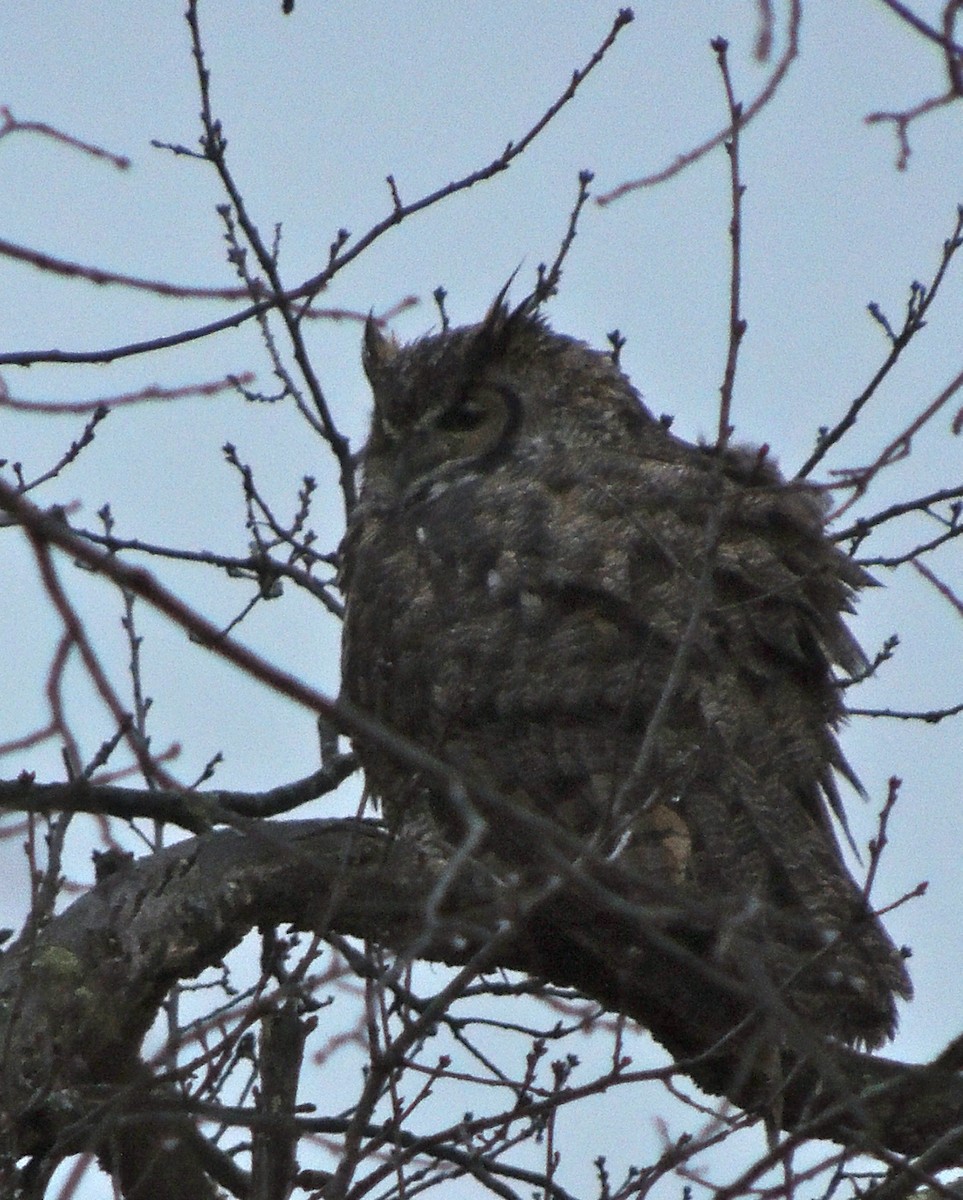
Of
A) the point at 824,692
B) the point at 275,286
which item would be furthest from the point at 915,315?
the point at 275,286

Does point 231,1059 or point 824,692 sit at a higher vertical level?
point 824,692

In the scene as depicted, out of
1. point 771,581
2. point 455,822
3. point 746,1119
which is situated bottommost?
point 746,1119

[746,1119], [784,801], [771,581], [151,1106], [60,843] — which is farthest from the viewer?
[771,581]

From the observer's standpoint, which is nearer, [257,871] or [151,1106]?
[151,1106]

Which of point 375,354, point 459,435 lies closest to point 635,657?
point 459,435

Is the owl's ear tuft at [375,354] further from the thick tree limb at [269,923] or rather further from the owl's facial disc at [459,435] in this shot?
the thick tree limb at [269,923]

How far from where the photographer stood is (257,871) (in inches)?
144

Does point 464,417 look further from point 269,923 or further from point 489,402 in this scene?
point 269,923

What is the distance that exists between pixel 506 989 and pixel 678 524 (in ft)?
4.26

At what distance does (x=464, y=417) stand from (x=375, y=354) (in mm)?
465

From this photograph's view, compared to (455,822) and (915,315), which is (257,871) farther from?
(915,315)

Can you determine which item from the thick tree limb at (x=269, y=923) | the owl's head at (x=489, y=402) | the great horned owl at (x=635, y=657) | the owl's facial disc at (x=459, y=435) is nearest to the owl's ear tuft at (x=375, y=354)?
the owl's head at (x=489, y=402)

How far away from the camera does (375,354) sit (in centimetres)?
566

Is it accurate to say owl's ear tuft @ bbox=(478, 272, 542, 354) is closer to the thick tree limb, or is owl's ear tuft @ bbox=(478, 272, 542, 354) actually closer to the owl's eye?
the owl's eye
